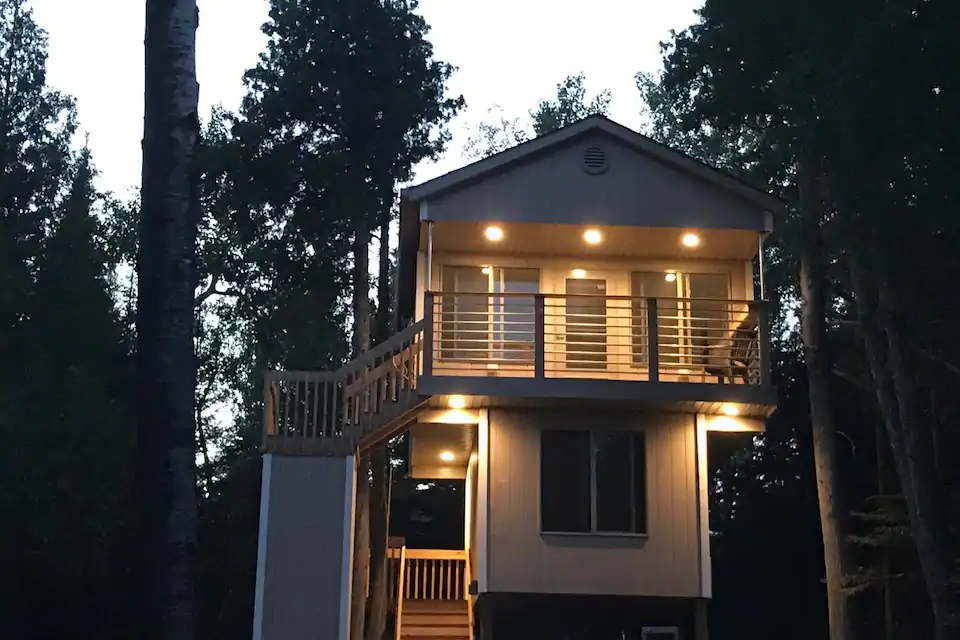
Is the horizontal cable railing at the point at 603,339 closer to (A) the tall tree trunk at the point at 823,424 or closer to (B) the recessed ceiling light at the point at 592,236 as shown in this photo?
(B) the recessed ceiling light at the point at 592,236

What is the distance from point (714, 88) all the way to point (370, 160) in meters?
7.72

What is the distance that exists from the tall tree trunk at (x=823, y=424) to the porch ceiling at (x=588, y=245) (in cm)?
434

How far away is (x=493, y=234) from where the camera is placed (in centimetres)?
1736

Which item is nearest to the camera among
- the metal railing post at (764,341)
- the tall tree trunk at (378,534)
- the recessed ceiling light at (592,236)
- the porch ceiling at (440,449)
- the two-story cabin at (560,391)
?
the two-story cabin at (560,391)

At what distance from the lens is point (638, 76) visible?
128ft

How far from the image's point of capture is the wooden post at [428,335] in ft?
51.3

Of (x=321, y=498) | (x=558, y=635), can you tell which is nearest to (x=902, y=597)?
(x=558, y=635)

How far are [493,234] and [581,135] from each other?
1.89m

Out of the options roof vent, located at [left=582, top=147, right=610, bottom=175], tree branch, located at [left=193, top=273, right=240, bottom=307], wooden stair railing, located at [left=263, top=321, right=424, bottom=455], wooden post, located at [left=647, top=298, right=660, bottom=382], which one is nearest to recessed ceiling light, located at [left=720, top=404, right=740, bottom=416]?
wooden post, located at [left=647, top=298, right=660, bottom=382]

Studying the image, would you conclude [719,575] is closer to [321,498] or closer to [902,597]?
[902,597]

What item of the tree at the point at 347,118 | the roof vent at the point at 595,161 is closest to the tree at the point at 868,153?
the roof vent at the point at 595,161

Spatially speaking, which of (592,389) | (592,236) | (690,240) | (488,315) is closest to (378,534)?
Answer: (488,315)

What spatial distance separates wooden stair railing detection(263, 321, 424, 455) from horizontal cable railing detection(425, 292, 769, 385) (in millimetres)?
448

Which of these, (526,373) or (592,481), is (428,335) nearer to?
(526,373)
